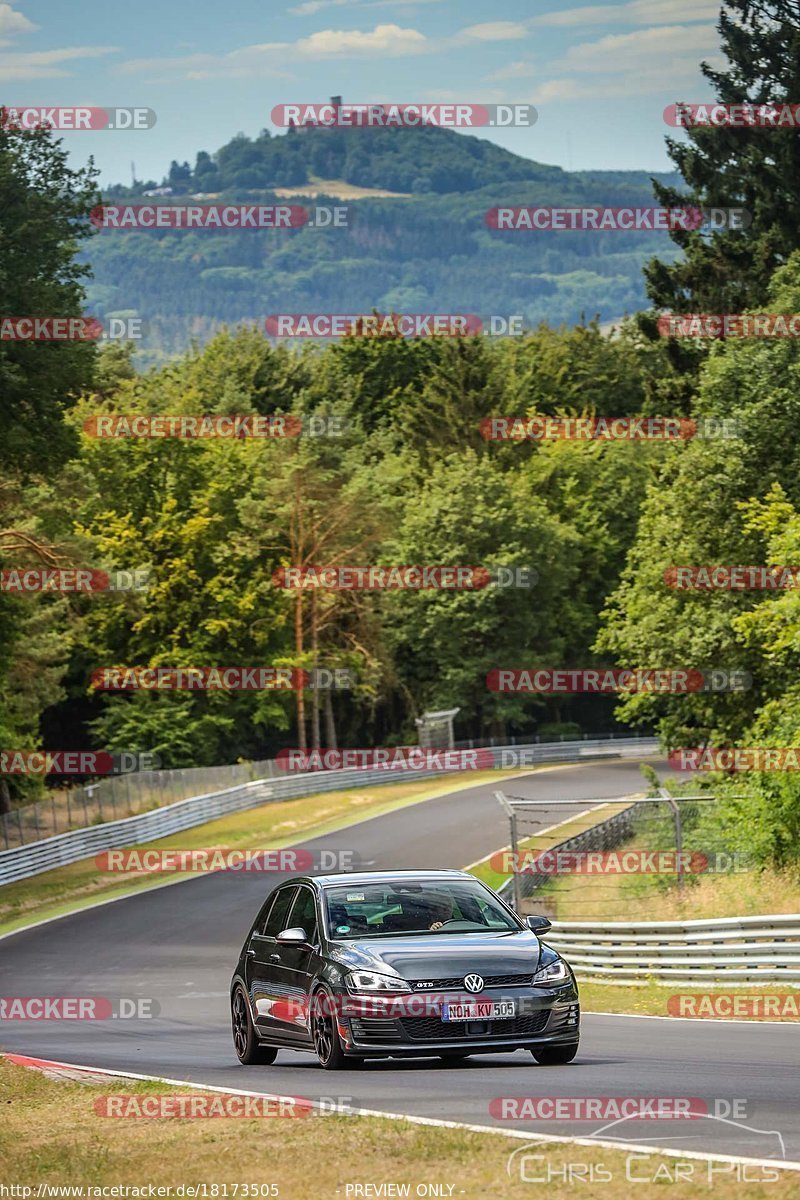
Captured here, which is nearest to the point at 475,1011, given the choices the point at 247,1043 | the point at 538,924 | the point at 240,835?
the point at 538,924

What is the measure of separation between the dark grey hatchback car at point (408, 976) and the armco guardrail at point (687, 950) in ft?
24.2

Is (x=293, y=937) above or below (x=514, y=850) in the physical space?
above

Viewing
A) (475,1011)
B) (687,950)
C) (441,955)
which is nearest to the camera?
(475,1011)

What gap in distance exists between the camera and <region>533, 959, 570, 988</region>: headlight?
12.2 metres

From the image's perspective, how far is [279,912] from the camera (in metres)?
14.3

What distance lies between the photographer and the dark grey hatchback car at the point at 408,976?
1196 cm

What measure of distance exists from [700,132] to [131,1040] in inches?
1739

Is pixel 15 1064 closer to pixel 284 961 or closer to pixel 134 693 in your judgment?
pixel 284 961

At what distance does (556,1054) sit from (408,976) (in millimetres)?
1330

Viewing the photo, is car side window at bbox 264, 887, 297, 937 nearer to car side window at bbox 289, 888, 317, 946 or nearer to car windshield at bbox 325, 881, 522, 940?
car side window at bbox 289, 888, 317, 946

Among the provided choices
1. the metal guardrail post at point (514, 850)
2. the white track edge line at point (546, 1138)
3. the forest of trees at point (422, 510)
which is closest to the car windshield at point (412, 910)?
the white track edge line at point (546, 1138)

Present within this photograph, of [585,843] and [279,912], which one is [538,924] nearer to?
[279,912]

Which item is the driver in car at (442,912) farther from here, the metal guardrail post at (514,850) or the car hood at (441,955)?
the metal guardrail post at (514,850)

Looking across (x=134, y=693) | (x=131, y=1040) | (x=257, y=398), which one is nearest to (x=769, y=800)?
(x=131, y=1040)
